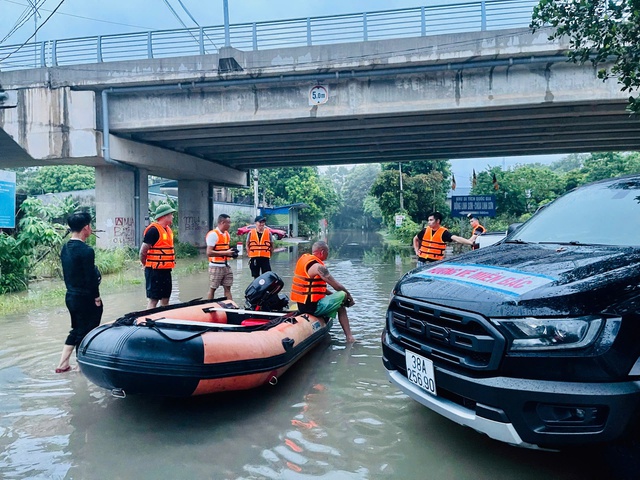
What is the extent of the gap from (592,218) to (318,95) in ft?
38.8

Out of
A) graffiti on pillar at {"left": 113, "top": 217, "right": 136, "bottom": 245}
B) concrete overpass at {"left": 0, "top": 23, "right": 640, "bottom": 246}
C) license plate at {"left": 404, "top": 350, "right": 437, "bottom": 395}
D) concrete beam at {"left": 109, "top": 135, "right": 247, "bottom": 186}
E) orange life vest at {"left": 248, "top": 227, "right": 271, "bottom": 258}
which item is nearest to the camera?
license plate at {"left": 404, "top": 350, "right": 437, "bottom": 395}

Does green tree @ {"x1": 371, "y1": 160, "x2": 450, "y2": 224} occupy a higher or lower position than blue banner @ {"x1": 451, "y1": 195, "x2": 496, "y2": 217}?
higher

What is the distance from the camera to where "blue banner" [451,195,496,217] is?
75.8ft

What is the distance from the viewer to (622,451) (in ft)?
10.0

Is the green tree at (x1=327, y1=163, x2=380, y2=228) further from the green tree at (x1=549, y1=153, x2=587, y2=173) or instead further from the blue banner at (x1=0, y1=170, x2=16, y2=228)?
the blue banner at (x1=0, y1=170, x2=16, y2=228)

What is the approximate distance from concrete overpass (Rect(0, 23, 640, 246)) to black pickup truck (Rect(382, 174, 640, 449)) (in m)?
11.4

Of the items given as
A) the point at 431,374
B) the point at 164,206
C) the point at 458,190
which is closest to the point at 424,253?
the point at 164,206

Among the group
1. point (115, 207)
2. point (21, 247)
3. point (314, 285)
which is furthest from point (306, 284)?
point (115, 207)

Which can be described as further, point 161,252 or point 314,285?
point 161,252

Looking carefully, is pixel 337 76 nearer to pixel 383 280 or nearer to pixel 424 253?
pixel 383 280

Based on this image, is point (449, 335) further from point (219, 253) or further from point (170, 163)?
point (170, 163)

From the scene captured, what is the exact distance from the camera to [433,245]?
8414 millimetres

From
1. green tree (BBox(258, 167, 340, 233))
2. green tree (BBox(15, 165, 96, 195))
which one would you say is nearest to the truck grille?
green tree (BBox(258, 167, 340, 233))

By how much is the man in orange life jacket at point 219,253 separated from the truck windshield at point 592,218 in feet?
17.4
